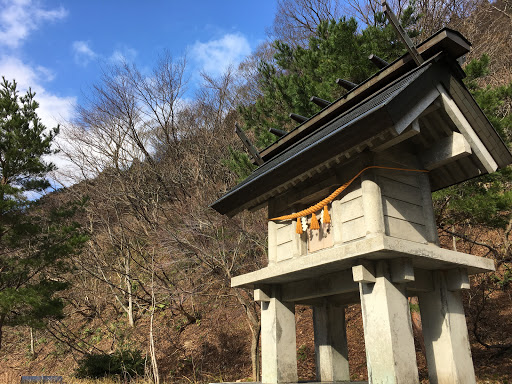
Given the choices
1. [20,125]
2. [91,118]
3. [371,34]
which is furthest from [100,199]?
[371,34]

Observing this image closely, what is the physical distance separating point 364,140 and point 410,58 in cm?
158

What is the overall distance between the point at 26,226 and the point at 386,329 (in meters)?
11.5

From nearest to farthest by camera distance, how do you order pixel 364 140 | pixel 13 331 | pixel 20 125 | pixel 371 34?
pixel 364 140 < pixel 371 34 < pixel 20 125 < pixel 13 331

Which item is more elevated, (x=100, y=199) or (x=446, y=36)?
(x=100, y=199)

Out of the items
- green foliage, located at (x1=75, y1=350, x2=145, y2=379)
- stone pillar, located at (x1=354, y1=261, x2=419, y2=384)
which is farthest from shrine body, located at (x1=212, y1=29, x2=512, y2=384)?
green foliage, located at (x1=75, y1=350, x2=145, y2=379)

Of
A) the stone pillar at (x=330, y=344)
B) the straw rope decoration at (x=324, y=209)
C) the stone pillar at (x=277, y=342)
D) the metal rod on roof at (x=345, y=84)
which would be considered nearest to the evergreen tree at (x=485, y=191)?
the metal rod on roof at (x=345, y=84)

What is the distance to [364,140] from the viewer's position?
4211 mm

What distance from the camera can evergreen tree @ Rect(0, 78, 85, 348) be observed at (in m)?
11.4

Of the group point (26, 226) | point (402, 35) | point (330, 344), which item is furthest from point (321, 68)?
point (26, 226)

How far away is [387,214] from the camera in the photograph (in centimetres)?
448

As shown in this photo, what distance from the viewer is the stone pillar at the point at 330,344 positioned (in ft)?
20.3

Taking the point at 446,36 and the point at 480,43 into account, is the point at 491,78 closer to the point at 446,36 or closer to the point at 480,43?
the point at 480,43

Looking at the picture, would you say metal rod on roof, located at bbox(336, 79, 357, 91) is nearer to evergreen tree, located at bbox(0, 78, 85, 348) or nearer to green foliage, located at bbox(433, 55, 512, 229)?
green foliage, located at bbox(433, 55, 512, 229)

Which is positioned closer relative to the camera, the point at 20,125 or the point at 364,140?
the point at 364,140
